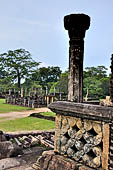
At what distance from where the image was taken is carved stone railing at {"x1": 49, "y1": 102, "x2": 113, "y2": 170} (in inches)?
85.1

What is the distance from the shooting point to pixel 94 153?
2287mm

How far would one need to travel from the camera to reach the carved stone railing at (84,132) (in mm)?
2162

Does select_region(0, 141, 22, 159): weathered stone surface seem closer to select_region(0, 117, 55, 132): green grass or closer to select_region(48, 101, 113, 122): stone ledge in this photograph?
select_region(48, 101, 113, 122): stone ledge

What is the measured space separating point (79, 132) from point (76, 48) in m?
1.41

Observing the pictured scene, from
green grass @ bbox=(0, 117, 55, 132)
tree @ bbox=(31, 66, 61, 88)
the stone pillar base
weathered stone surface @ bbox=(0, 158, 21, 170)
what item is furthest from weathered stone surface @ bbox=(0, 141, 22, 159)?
tree @ bbox=(31, 66, 61, 88)

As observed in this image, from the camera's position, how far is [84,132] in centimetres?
241

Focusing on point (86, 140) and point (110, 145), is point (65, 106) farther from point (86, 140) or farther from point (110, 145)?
point (110, 145)

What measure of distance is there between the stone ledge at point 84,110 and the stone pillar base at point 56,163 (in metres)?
0.60

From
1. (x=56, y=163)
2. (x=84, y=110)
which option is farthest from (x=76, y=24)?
(x=56, y=163)

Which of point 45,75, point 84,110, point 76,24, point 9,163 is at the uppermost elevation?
point 45,75

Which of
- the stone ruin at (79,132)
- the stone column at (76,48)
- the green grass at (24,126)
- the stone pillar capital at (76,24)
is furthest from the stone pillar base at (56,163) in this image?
the green grass at (24,126)

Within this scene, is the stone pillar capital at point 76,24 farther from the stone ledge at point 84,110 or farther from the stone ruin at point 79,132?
the stone ledge at point 84,110

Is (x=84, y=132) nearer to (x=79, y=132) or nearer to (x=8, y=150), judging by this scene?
(x=79, y=132)

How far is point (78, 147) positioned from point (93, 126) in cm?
37
